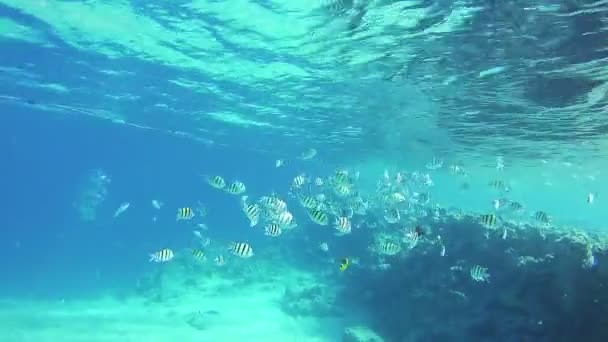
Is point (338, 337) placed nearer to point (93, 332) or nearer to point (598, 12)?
point (93, 332)

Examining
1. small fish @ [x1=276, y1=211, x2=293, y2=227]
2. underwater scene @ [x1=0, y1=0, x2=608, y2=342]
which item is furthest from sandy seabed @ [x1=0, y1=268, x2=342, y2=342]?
small fish @ [x1=276, y1=211, x2=293, y2=227]

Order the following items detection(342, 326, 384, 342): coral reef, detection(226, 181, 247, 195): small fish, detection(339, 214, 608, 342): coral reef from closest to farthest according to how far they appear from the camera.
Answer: detection(339, 214, 608, 342): coral reef, detection(226, 181, 247, 195): small fish, detection(342, 326, 384, 342): coral reef

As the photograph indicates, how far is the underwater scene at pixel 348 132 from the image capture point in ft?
43.9

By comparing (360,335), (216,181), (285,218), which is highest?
(216,181)

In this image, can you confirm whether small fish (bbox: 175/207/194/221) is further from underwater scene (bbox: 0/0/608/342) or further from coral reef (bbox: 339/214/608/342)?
coral reef (bbox: 339/214/608/342)

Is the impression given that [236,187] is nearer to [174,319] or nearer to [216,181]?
[216,181]

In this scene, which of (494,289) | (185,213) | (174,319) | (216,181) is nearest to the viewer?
(185,213)

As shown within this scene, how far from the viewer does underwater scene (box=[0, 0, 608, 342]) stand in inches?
527

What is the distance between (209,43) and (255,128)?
21.6 m

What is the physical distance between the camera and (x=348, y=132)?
36.0m

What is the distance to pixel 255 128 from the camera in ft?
131

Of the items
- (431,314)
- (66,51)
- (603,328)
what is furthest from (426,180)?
(66,51)

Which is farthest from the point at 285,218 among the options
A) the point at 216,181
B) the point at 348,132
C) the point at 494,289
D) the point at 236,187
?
the point at 348,132

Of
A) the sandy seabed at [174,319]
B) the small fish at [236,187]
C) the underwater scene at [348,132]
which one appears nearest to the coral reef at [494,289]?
the underwater scene at [348,132]
